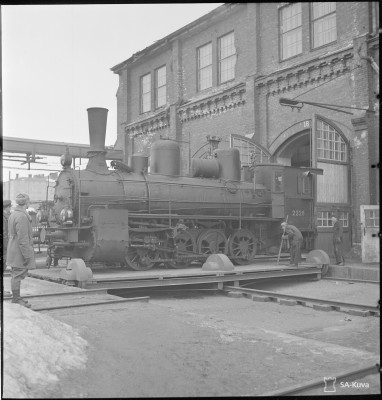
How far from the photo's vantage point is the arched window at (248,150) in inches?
677

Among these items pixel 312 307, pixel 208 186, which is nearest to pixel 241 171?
pixel 208 186

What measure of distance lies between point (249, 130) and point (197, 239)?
7487 mm

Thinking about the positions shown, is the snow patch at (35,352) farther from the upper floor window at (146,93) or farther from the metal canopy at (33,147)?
the upper floor window at (146,93)

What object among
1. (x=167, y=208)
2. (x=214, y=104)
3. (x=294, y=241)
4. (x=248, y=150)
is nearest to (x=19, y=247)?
(x=167, y=208)

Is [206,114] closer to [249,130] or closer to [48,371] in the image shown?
[249,130]

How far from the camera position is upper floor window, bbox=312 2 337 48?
15.1 meters

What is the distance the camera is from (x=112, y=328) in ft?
18.1

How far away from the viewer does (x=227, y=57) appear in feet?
63.7

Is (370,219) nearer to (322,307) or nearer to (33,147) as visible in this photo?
(322,307)

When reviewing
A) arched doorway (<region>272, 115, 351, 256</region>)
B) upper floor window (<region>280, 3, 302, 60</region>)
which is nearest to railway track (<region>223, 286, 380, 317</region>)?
arched doorway (<region>272, 115, 351, 256</region>)

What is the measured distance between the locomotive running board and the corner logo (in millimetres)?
5662

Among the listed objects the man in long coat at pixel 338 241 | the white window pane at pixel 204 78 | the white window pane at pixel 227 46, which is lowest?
the man in long coat at pixel 338 241

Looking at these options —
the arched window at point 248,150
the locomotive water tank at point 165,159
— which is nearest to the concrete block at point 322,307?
the locomotive water tank at point 165,159

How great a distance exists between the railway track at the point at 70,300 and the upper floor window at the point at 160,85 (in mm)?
16020
